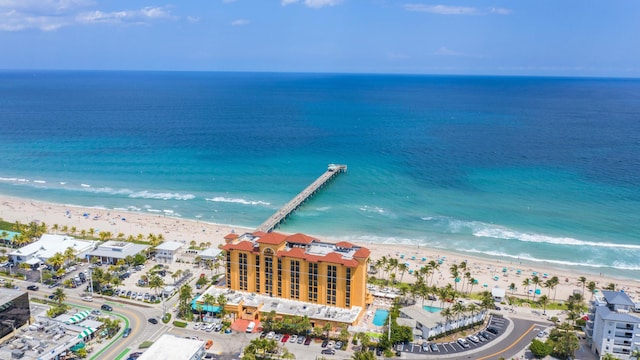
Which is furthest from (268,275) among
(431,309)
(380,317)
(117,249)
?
(117,249)

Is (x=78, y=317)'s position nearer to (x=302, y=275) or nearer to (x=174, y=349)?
(x=174, y=349)

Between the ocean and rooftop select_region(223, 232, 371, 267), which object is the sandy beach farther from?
rooftop select_region(223, 232, 371, 267)

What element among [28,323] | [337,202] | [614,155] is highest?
[614,155]

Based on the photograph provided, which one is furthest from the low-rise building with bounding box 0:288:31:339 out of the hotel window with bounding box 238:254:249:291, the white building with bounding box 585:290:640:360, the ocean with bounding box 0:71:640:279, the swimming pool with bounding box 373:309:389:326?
the white building with bounding box 585:290:640:360

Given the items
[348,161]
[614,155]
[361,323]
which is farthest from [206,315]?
[614,155]

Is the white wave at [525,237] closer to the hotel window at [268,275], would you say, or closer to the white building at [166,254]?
the hotel window at [268,275]

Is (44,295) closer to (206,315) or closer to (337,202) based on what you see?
(206,315)
